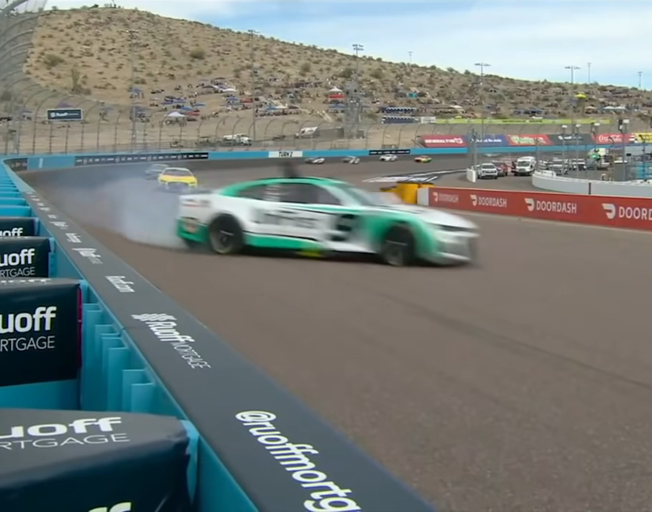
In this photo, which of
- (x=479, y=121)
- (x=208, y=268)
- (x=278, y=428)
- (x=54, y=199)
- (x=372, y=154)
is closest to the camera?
(x=278, y=428)

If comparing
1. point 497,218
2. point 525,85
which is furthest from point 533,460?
point 525,85

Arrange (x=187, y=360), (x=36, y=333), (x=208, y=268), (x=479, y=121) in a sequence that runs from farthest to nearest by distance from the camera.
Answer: (x=479, y=121), (x=208, y=268), (x=36, y=333), (x=187, y=360)

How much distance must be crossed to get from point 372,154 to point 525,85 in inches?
4055

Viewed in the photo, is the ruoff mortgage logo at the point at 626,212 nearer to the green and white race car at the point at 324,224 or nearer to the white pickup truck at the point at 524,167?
the green and white race car at the point at 324,224

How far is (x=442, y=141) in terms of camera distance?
88.7m

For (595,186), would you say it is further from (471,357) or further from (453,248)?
(471,357)

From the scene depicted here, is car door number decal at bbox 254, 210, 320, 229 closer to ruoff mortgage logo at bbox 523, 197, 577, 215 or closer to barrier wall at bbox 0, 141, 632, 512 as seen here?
barrier wall at bbox 0, 141, 632, 512

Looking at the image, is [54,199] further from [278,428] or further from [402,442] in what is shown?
[278,428]

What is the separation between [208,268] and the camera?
43.4ft

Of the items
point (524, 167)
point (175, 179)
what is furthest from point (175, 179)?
point (524, 167)

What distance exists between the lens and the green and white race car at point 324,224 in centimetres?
1317

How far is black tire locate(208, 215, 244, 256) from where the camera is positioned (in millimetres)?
14281

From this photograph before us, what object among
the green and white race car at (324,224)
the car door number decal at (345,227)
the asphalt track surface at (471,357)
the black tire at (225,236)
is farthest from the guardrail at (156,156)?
the asphalt track surface at (471,357)

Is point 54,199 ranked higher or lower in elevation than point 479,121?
lower
